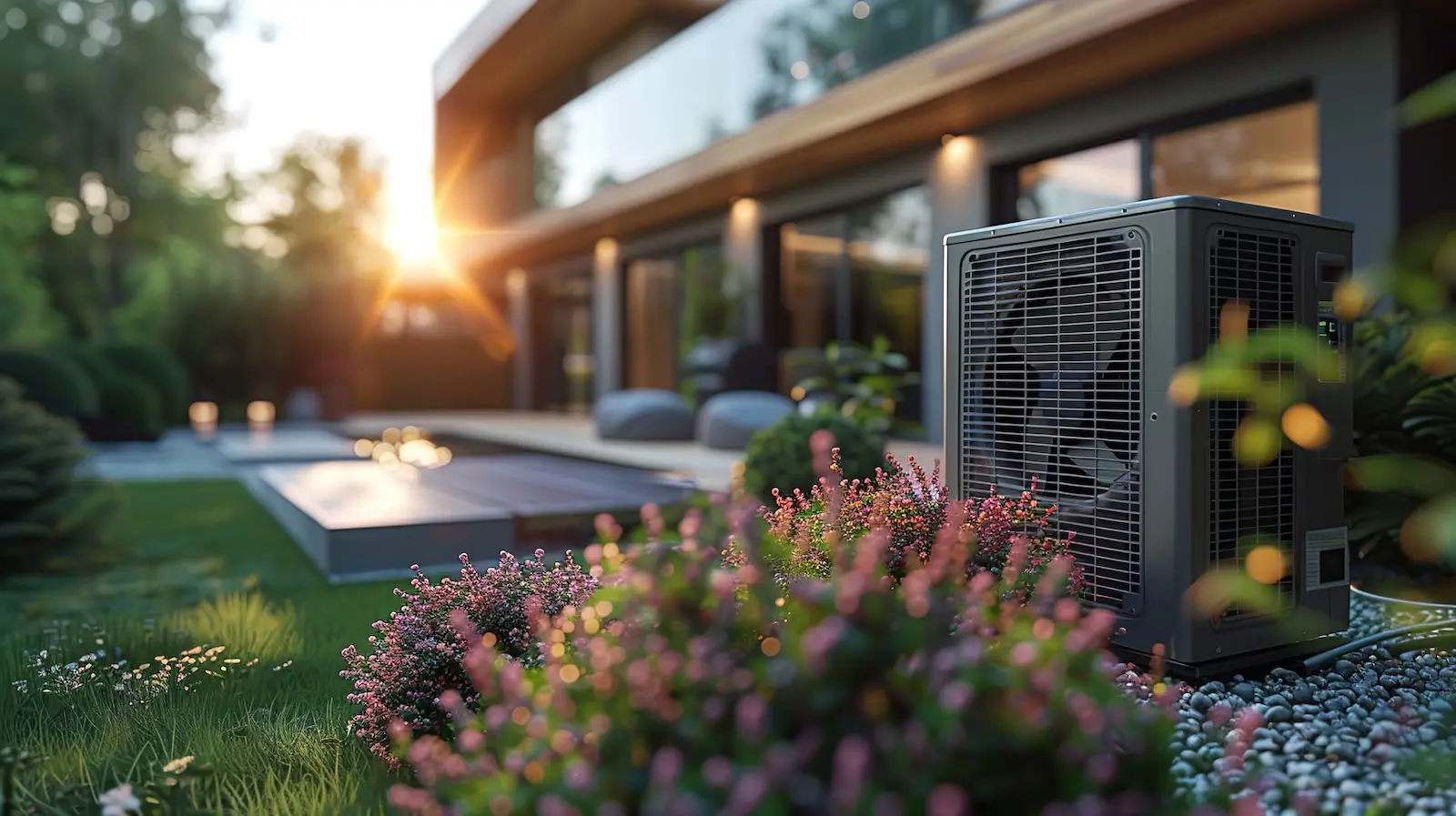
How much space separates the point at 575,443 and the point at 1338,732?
8.70 m

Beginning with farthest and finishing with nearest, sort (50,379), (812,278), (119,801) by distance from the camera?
(50,379) → (812,278) → (119,801)

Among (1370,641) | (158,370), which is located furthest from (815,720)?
(158,370)

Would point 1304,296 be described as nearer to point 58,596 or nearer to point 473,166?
point 58,596

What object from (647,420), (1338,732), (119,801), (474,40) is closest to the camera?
(119,801)

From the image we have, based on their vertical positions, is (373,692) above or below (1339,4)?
below

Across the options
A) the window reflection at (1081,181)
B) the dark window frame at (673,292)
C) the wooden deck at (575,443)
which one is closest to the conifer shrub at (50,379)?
the wooden deck at (575,443)

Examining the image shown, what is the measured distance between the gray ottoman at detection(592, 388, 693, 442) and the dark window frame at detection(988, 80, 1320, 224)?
3.76 m

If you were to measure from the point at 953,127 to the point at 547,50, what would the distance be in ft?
28.6

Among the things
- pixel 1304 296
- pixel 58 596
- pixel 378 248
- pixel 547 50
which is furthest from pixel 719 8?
pixel 378 248

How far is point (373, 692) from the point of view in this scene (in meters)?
2.18

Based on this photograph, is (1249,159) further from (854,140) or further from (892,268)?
(892,268)

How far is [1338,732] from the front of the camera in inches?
82.0

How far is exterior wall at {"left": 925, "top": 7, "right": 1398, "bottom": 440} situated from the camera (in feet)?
19.1

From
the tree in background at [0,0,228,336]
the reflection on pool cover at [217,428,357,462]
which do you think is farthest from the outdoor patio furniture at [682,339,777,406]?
the tree in background at [0,0,228,336]
